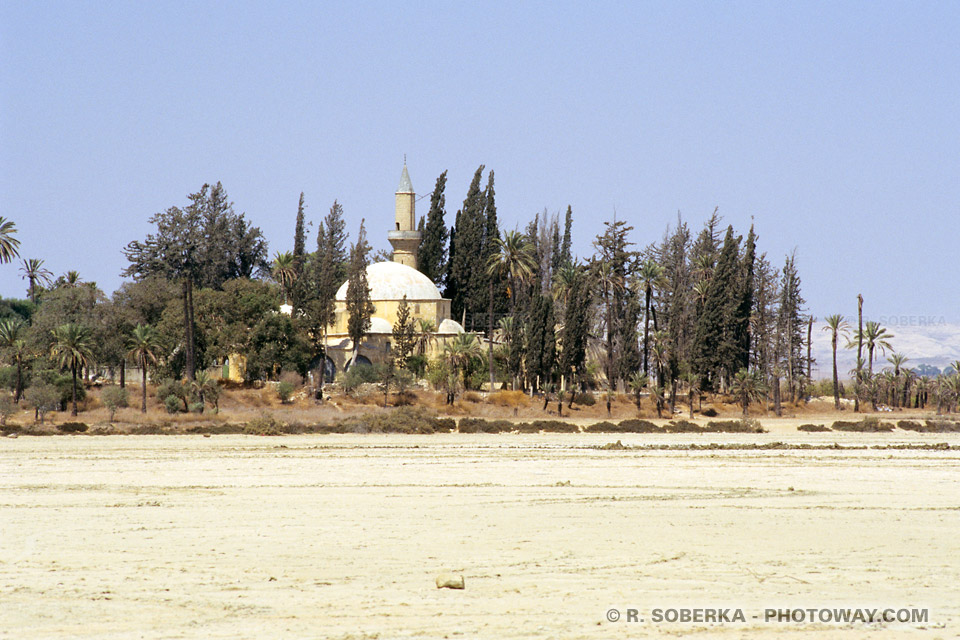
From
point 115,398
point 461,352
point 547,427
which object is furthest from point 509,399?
point 115,398

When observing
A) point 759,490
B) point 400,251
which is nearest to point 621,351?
point 400,251

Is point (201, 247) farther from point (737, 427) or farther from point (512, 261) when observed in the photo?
point (737, 427)

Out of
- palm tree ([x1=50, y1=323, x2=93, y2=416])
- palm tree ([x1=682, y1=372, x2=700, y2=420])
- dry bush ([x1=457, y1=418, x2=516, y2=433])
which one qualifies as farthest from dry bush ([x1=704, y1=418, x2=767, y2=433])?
palm tree ([x1=50, y1=323, x2=93, y2=416])

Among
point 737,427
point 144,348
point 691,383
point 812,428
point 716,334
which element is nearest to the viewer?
point 737,427

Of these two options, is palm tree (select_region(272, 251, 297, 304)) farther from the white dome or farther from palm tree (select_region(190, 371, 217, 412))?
palm tree (select_region(190, 371, 217, 412))

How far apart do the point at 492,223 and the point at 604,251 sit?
1099 centimetres

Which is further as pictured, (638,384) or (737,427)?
(638,384)

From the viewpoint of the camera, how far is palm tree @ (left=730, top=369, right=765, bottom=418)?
5319 centimetres

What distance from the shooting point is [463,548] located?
496 inches

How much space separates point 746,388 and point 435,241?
2501 centimetres

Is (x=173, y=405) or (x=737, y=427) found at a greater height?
(x=173, y=405)

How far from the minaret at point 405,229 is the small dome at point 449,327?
992 cm

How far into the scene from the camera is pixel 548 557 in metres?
12.0

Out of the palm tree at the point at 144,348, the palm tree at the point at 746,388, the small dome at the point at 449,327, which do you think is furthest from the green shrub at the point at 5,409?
the palm tree at the point at 746,388
